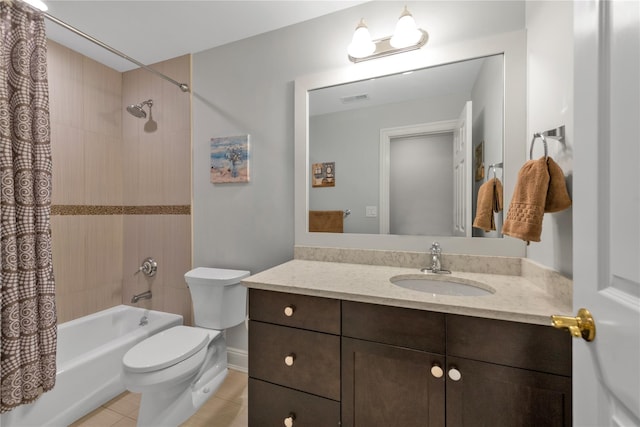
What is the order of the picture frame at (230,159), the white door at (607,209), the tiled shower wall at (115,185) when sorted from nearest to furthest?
the white door at (607,209) < the picture frame at (230,159) < the tiled shower wall at (115,185)

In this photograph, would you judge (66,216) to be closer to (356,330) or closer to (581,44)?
(356,330)

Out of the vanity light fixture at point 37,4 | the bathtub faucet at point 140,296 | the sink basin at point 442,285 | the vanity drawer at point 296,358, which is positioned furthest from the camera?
the bathtub faucet at point 140,296

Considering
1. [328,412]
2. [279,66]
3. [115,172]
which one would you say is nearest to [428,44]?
[279,66]

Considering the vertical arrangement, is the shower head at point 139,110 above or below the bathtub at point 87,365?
above

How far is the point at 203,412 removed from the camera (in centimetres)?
155

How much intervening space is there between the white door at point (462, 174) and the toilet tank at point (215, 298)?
134cm

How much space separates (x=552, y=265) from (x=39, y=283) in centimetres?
233

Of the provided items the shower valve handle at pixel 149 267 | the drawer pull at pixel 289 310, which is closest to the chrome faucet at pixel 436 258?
the drawer pull at pixel 289 310

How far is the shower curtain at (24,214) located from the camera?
4.01 ft

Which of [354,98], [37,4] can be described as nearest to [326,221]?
[354,98]

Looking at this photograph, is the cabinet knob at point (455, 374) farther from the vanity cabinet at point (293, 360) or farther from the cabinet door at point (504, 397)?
the vanity cabinet at point (293, 360)

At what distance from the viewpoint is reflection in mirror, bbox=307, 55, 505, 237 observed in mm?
1324

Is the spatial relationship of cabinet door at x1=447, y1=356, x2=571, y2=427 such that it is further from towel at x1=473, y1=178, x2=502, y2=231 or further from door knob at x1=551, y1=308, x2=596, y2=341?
towel at x1=473, y1=178, x2=502, y2=231

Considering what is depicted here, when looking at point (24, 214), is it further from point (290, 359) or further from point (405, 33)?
point (405, 33)
